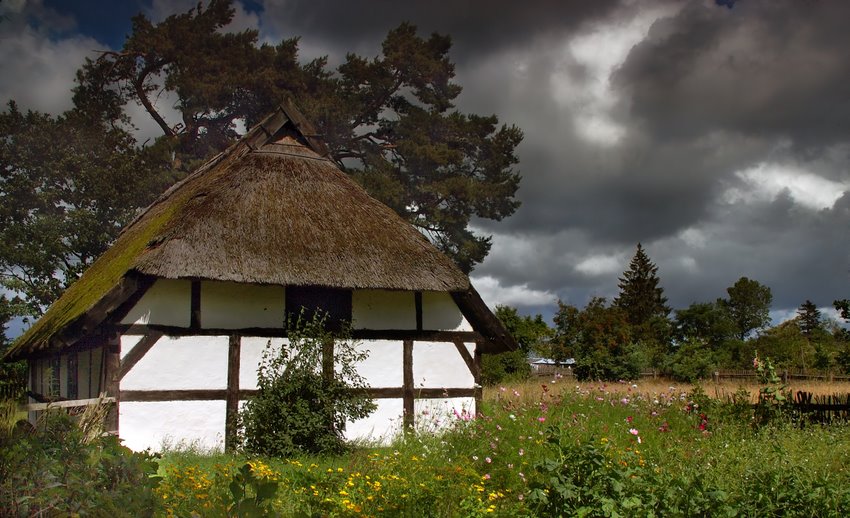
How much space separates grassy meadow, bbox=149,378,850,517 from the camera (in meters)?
5.74

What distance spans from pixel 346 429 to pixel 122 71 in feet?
65.0

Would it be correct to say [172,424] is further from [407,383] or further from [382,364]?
[407,383]

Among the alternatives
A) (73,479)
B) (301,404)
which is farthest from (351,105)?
(73,479)

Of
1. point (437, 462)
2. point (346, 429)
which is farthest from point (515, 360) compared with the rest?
point (437, 462)

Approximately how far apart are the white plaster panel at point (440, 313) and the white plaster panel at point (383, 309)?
0.25 m

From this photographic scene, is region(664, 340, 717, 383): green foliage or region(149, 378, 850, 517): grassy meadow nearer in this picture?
region(149, 378, 850, 517): grassy meadow

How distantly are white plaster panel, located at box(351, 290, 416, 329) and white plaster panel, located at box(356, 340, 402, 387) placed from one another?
0.31 m

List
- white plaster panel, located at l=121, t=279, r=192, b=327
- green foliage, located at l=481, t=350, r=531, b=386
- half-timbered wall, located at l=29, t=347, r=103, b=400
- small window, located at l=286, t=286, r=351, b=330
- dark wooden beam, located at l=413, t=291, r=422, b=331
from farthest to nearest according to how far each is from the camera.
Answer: green foliage, located at l=481, t=350, r=531, b=386, dark wooden beam, located at l=413, t=291, r=422, b=331, small window, located at l=286, t=286, r=351, b=330, half-timbered wall, located at l=29, t=347, r=103, b=400, white plaster panel, located at l=121, t=279, r=192, b=327

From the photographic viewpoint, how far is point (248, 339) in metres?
12.0

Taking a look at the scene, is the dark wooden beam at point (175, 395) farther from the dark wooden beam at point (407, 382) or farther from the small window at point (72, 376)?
the dark wooden beam at point (407, 382)

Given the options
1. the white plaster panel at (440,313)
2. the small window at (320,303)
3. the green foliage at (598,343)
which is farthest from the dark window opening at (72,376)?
the green foliage at (598,343)

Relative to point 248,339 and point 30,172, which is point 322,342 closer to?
point 248,339

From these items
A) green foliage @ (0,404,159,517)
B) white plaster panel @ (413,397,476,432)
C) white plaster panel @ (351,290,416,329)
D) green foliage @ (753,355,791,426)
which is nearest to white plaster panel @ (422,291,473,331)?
white plaster panel @ (351,290,416,329)

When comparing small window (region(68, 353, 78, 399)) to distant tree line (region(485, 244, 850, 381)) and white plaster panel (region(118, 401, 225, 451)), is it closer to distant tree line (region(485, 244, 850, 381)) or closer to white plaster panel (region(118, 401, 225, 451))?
white plaster panel (region(118, 401, 225, 451))
